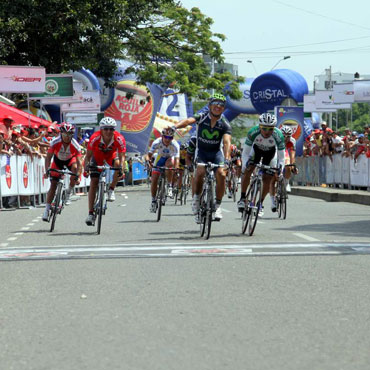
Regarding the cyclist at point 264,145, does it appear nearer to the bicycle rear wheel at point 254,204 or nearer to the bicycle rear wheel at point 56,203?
the bicycle rear wheel at point 254,204

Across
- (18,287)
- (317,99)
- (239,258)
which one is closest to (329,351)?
(18,287)

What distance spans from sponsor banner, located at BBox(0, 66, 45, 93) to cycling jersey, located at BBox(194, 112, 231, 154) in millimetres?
17107

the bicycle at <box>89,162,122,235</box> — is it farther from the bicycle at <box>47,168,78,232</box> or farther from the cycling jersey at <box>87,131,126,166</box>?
the bicycle at <box>47,168,78,232</box>

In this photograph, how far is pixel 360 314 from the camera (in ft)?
22.4

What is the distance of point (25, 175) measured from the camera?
24.2 metres

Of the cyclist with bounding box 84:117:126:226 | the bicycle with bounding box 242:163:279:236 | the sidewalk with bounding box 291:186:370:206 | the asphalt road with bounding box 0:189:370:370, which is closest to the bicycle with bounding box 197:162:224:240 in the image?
the asphalt road with bounding box 0:189:370:370

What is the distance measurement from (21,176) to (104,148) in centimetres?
898

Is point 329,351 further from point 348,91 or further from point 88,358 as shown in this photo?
point 348,91

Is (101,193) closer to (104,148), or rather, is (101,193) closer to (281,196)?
(104,148)

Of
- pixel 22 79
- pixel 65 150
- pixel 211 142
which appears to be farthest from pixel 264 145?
pixel 22 79

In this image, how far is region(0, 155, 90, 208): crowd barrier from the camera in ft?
74.6

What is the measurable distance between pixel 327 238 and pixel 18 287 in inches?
229

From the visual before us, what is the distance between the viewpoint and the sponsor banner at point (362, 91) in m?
41.4

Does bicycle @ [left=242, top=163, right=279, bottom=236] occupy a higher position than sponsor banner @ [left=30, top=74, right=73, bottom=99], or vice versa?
sponsor banner @ [left=30, top=74, right=73, bottom=99]
